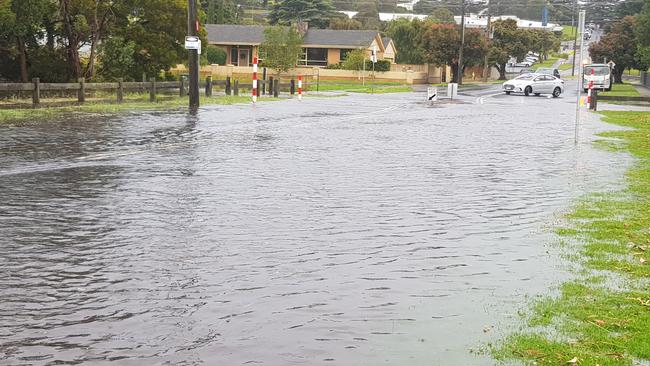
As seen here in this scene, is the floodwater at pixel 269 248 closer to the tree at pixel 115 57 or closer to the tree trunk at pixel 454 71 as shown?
the tree at pixel 115 57

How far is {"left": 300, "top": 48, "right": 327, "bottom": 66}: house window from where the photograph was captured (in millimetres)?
96812

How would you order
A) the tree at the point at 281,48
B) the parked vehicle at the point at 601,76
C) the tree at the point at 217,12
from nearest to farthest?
the parked vehicle at the point at 601,76
the tree at the point at 281,48
the tree at the point at 217,12

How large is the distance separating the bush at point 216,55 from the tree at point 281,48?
13925mm

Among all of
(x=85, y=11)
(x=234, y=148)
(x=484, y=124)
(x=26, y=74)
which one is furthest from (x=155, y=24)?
(x=234, y=148)

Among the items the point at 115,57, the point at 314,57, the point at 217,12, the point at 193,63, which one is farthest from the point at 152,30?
the point at 217,12

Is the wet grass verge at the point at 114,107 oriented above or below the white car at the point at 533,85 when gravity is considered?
below

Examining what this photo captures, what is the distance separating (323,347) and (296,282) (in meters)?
1.77

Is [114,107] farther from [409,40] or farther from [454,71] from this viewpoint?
[409,40]

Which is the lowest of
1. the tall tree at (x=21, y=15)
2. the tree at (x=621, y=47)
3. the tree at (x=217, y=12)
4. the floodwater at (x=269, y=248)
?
the floodwater at (x=269, y=248)

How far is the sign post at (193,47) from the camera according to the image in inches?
1219

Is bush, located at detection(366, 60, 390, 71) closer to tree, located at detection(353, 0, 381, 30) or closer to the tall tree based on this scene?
the tall tree

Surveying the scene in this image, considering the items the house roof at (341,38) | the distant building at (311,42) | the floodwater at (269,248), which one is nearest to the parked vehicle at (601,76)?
the house roof at (341,38)

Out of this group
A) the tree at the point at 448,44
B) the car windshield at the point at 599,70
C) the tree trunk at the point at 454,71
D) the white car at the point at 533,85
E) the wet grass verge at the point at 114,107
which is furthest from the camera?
the tree trunk at the point at 454,71

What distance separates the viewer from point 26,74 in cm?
3612
